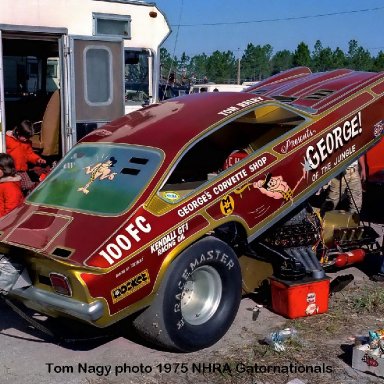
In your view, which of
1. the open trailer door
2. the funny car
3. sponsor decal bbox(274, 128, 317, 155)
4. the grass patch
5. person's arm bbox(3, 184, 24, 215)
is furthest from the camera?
the open trailer door

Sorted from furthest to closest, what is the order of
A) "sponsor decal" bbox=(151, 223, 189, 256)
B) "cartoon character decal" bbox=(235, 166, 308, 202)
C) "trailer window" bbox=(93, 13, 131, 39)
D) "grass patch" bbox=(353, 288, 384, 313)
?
"trailer window" bbox=(93, 13, 131, 39)
"grass patch" bbox=(353, 288, 384, 313)
"cartoon character decal" bbox=(235, 166, 308, 202)
"sponsor decal" bbox=(151, 223, 189, 256)

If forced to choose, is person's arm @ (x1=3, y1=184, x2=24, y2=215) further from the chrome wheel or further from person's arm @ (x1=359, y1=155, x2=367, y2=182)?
person's arm @ (x1=359, y1=155, x2=367, y2=182)

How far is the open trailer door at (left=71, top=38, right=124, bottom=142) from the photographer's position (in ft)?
27.2

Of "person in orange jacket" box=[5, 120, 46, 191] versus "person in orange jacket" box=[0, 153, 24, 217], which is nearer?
"person in orange jacket" box=[0, 153, 24, 217]

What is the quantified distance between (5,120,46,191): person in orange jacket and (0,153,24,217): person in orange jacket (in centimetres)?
162

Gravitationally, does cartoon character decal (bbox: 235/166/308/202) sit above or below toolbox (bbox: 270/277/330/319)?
above

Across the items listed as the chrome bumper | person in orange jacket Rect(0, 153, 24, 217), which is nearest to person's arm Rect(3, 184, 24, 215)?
person in orange jacket Rect(0, 153, 24, 217)

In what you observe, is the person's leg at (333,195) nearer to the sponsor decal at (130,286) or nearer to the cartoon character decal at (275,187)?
the cartoon character decal at (275,187)

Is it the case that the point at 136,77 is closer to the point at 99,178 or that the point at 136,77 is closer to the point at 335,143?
the point at 335,143

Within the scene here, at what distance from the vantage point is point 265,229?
5.55 m

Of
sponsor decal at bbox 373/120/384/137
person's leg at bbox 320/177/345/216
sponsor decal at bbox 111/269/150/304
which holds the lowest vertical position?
person's leg at bbox 320/177/345/216

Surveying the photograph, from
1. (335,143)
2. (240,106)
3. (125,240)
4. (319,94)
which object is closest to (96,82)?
(319,94)

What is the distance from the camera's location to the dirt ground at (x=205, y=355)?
4590 millimetres

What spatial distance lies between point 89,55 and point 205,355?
487 cm
